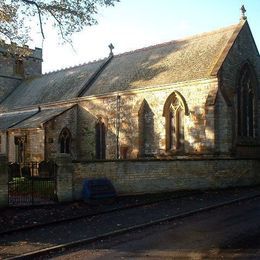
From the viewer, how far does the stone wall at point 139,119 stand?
23484 mm

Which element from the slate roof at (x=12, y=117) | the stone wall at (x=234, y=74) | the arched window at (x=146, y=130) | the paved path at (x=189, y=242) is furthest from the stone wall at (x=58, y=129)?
the paved path at (x=189, y=242)

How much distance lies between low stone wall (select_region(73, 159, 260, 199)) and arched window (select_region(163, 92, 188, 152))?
4.05 m

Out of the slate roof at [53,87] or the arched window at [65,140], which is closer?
the arched window at [65,140]

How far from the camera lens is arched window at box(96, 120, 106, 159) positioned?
29281 millimetres

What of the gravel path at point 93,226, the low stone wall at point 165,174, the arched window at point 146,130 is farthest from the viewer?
the arched window at point 146,130

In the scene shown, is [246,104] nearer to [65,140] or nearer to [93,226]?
[65,140]

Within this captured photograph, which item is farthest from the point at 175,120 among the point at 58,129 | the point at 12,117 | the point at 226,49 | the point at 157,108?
the point at 12,117

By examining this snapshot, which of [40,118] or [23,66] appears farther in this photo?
[23,66]

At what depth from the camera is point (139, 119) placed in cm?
2620

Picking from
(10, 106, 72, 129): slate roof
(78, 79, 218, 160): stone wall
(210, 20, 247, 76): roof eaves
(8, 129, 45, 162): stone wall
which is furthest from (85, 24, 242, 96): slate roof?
(8, 129, 45, 162): stone wall

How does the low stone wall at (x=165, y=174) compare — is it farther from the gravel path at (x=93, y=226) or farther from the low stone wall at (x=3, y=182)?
the low stone wall at (x=3, y=182)

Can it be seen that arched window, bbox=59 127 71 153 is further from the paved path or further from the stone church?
the paved path

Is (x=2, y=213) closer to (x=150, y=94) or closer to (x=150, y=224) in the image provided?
(x=150, y=224)

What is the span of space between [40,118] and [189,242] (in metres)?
22.4
